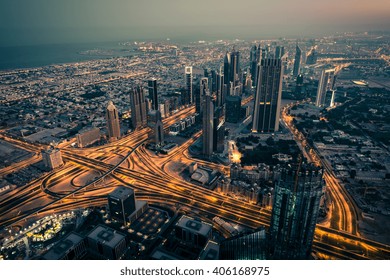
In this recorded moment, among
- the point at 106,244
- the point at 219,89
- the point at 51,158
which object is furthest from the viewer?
the point at 219,89

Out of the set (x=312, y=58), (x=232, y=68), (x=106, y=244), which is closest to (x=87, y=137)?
(x=106, y=244)

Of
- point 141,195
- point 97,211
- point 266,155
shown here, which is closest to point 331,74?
point 266,155

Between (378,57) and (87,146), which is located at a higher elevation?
(378,57)

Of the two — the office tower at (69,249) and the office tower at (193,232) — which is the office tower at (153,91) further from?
the office tower at (69,249)

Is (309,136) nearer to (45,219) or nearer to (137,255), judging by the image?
(137,255)

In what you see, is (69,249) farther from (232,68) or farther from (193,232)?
(232,68)

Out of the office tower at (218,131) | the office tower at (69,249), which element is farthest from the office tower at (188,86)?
the office tower at (69,249)
